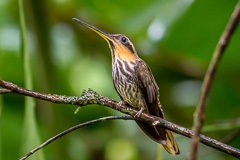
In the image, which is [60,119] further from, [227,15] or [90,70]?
[227,15]

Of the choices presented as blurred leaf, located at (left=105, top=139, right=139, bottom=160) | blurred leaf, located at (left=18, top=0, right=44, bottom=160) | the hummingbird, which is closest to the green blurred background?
blurred leaf, located at (left=105, top=139, right=139, bottom=160)

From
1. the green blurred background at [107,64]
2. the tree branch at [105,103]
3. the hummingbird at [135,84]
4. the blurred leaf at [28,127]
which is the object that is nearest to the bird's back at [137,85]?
the hummingbird at [135,84]

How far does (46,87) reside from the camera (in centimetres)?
235

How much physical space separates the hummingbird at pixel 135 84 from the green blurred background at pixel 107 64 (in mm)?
120

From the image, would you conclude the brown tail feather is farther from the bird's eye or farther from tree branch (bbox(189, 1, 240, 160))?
tree branch (bbox(189, 1, 240, 160))

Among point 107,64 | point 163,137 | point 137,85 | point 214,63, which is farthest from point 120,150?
point 214,63

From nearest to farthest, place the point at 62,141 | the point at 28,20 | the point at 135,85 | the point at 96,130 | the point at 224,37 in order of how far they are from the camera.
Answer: the point at 224,37 < the point at 135,85 < the point at 62,141 < the point at 28,20 < the point at 96,130

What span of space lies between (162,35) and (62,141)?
33.5 inches

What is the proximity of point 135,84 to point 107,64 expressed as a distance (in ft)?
2.85

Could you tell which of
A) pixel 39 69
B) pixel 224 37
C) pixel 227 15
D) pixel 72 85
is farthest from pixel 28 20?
pixel 224 37

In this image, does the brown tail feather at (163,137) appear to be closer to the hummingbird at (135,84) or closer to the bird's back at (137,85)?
the hummingbird at (135,84)

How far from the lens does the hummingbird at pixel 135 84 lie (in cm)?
180

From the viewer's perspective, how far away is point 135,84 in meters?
2.10

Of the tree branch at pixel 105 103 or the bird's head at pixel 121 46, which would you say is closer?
the tree branch at pixel 105 103
